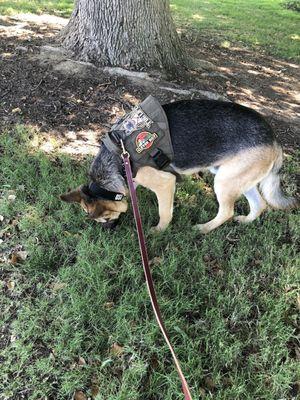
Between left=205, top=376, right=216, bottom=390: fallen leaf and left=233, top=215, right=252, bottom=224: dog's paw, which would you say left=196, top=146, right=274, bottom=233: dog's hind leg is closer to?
left=233, top=215, right=252, bottom=224: dog's paw

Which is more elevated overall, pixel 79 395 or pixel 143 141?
pixel 143 141

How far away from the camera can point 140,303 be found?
128 inches

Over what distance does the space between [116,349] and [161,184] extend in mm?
1617

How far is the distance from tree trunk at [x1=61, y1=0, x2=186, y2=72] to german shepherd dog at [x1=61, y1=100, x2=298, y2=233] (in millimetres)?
2805

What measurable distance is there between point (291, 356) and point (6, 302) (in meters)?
2.44

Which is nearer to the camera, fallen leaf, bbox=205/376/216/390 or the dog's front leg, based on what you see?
fallen leaf, bbox=205/376/216/390

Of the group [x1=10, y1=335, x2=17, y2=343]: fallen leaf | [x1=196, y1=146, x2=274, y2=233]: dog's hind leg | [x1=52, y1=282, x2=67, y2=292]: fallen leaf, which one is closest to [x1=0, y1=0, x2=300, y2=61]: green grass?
[x1=196, y1=146, x2=274, y2=233]: dog's hind leg

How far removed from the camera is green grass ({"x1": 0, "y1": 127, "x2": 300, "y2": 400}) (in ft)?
9.05

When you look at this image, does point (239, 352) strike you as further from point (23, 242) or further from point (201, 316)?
point (23, 242)

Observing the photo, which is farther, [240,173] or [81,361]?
[240,173]

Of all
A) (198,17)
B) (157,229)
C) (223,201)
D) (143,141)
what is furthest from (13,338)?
(198,17)

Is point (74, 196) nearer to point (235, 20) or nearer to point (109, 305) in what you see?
point (109, 305)

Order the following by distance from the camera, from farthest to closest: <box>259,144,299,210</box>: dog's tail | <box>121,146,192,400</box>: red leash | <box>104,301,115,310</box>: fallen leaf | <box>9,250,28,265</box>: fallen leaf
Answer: <box>259,144,299,210</box>: dog's tail → <box>9,250,28,265</box>: fallen leaf → <box>104,301,115,310</box>: fallen leaf → <box>121,146,192,400</box>: red leash

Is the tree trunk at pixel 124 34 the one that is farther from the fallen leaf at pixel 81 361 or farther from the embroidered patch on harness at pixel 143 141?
the fallen leaf at pixel 81 361
